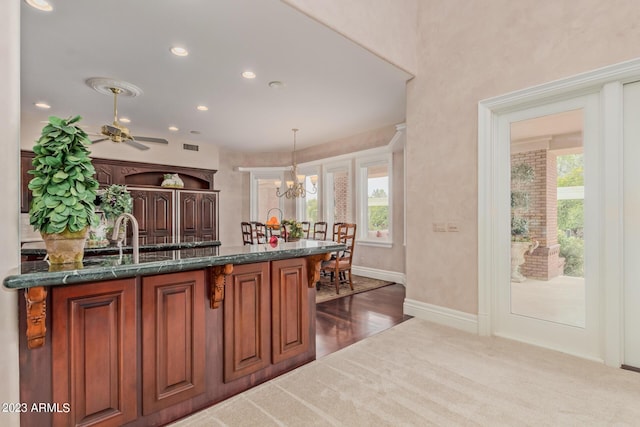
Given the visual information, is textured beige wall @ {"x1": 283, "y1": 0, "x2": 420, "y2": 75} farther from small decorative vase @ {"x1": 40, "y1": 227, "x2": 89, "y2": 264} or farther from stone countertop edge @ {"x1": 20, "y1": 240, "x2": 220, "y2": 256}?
stone countertop edge @ {"x1": 20, "y1": 240, "x2": 220, "y2": 256}

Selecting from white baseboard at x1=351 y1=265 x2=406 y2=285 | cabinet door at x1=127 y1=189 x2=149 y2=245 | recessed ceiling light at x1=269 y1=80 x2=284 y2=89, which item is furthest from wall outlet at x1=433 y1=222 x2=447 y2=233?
cabinet door at x1=127 y1=189 x2=149 y2=245

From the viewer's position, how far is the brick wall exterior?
2.94 meters

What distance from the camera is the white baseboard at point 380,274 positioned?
5.82 metres

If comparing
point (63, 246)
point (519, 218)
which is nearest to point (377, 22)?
point (519, 218)

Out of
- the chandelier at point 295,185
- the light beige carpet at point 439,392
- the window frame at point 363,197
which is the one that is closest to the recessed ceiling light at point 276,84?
the chandelier at point 295,185

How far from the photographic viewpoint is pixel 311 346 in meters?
2.69

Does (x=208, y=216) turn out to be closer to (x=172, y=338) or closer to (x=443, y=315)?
(x=443, y=315)

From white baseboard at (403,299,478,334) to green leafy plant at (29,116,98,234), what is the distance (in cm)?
340

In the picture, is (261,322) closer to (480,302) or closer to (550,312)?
(480,302)

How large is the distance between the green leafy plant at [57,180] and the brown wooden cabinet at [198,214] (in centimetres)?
511

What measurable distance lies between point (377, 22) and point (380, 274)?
14.2 ft

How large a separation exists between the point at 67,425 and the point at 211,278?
0.96 m

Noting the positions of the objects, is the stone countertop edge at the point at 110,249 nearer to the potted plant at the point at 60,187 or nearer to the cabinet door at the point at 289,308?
the potted plant at the point at 60,187

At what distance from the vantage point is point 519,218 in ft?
10.4
